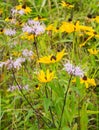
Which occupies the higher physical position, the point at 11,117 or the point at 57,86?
the point at 57,86

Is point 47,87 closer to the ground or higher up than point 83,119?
higher up

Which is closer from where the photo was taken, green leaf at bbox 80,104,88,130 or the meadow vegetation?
the meadow vegetation

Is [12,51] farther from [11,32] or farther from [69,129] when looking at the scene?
[69,129]

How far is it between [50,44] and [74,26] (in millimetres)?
660

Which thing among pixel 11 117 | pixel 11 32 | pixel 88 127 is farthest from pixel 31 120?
pixel 11 32

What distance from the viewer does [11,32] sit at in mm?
1537

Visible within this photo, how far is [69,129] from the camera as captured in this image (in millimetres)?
1249

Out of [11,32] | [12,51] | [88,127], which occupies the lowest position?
[88,127]

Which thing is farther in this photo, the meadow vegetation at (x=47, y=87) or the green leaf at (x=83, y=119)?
the green leaf at (x=83, y=119)

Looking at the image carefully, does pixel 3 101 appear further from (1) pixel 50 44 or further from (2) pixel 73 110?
(1) pixel 50 44

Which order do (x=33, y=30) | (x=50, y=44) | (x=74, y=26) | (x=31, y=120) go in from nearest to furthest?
(x=33, y=30) → (x=74, y=26) → (x=31, y=120) → (x=50, y=44)

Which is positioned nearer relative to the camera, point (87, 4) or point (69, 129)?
point (69, 129)

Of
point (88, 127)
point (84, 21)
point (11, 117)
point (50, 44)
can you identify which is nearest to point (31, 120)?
point (11, 117)

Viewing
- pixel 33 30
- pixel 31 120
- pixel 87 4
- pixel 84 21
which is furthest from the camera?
pixel 87 4
